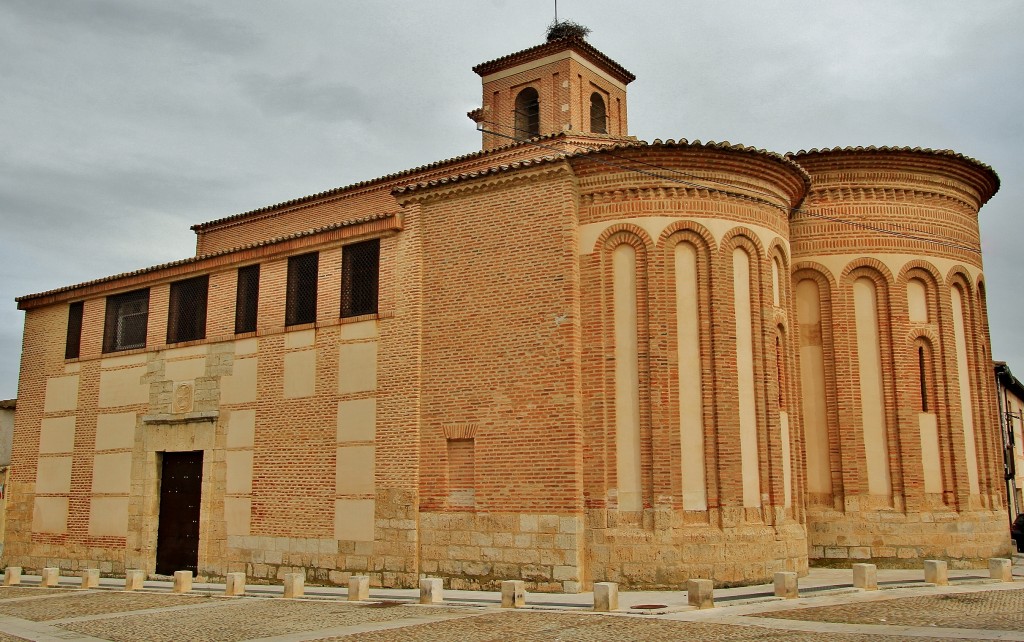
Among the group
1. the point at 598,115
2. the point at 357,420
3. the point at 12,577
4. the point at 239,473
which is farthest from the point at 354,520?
the point at 598,115

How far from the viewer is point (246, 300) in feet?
59.4

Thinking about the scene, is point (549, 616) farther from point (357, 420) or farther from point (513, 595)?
point (357, 420)

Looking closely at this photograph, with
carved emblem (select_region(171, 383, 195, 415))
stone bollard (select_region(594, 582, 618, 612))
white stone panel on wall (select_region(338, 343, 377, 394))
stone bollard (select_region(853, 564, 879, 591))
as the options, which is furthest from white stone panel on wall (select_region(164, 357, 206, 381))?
stone bollard (select_region(853, 564, 879, 591))

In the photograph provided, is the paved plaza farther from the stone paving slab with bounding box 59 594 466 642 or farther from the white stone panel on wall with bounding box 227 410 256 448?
the white stone panel on wall with bounding box 227 410 256 448

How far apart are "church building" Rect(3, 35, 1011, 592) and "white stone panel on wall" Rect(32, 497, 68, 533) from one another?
0.07 m

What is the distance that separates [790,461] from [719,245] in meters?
3.77

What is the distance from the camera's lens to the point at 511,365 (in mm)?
14453

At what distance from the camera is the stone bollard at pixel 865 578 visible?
1298 centimetres

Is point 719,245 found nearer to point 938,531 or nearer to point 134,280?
point 938,531

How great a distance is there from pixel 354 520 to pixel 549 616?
5.41 metres

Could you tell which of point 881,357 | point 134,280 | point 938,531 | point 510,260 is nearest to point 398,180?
point 134,280

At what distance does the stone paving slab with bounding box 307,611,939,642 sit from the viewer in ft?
31.1

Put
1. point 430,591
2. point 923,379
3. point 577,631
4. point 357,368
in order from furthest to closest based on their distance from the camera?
point 923,379
point 357,368
point 430,591
point 577,631

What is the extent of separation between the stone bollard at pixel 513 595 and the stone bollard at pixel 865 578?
15.8ft
